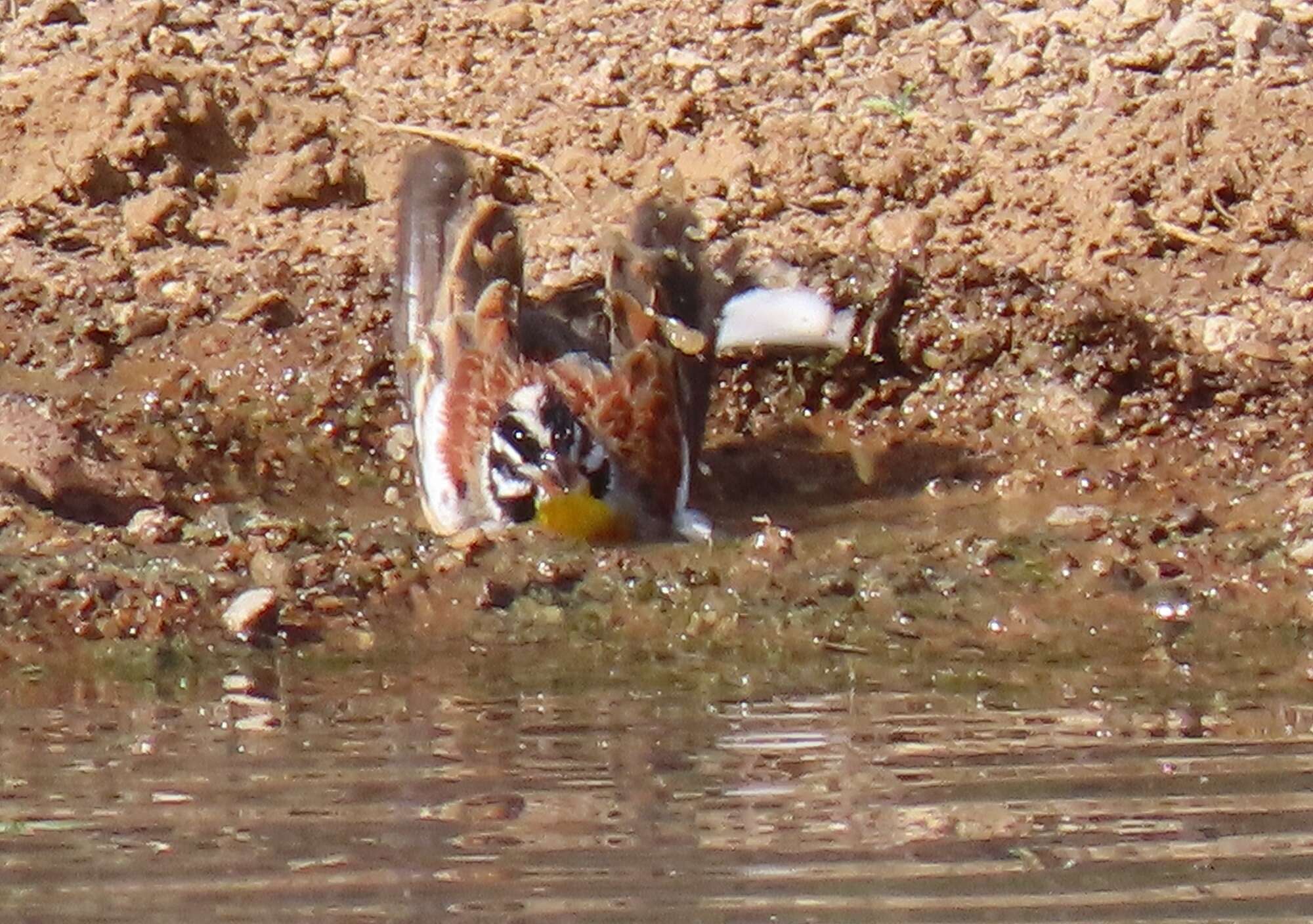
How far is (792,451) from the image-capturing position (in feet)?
28.0

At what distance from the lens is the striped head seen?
7801mm

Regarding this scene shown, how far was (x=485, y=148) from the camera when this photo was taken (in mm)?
9320

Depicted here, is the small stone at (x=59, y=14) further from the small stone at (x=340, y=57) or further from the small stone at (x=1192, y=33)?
the small stone at (x=1192, y=33)

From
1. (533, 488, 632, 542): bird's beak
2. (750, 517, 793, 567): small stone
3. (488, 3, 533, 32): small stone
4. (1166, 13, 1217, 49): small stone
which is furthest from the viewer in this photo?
(488, 3, 533, 32): small stone

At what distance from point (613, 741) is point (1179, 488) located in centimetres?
298

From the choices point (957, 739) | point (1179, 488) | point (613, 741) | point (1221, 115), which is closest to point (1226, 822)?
point (957, 739)

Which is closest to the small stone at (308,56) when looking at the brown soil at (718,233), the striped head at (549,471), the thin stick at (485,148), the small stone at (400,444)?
the brown soil at (718,233)

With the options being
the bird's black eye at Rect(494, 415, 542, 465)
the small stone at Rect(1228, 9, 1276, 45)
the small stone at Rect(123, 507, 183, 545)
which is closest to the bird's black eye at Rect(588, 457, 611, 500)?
the bird's black eye at Rect(494, 415, 542, 465)

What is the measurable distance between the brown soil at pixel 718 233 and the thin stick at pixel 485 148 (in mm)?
47

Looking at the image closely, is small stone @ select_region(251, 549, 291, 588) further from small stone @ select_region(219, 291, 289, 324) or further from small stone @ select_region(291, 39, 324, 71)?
small stone @ select_region(291, 39, 324, 71)

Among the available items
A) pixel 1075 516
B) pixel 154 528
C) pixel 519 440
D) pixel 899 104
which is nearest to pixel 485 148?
pixel 899 104

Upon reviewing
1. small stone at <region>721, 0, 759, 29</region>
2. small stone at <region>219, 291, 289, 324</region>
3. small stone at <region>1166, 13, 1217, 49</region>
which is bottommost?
small stone at <region>219, 291, 289, 324</region>

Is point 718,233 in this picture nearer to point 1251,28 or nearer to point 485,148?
point 485,148

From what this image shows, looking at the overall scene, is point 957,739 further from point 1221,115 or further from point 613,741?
point 1221,115
